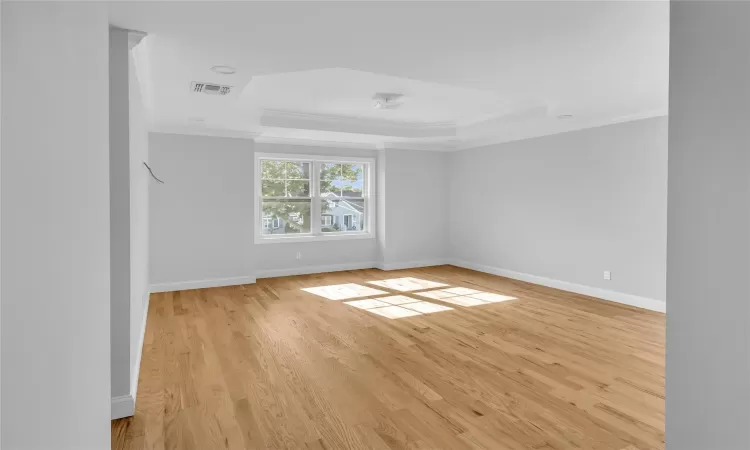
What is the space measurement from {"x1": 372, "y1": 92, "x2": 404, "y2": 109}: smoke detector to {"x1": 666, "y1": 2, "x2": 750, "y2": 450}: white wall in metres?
3.75

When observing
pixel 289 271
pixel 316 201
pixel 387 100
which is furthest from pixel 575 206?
pixel 289 271

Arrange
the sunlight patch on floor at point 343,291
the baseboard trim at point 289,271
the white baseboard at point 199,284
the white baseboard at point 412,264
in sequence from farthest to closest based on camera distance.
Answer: the white baseboard at point 412,264 → the baseboard trim at point 289,271 → the white baseboard at point 199,284 → the sunlight patch on floor at point 343,291

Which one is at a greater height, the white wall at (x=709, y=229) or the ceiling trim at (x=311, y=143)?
the ceiling trim at (x=311, y=143)

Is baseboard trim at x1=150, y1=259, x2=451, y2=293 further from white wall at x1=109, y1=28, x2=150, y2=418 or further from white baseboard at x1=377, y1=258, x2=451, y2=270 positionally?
white wall at x1=109, y1=28, x2=150, y2=418

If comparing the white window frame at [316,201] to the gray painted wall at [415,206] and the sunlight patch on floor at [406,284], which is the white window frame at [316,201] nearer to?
the gray painted wall at [415,206]

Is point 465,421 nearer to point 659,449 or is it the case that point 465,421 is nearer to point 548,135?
point 659,449

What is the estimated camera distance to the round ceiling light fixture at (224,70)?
337cm

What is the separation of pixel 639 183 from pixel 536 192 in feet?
5.29

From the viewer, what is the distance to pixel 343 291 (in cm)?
601

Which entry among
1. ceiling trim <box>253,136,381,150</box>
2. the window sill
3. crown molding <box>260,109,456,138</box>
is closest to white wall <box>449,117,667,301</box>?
crown molding <box>260,109,456,138</box>

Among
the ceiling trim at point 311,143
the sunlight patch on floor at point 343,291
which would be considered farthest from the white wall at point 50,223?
the ceiling trim at point 311,143

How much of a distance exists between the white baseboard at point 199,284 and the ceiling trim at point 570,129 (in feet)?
14.5

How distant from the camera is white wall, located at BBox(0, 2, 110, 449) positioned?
0.44 m

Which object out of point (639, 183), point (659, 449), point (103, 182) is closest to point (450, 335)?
point (659, 449)
